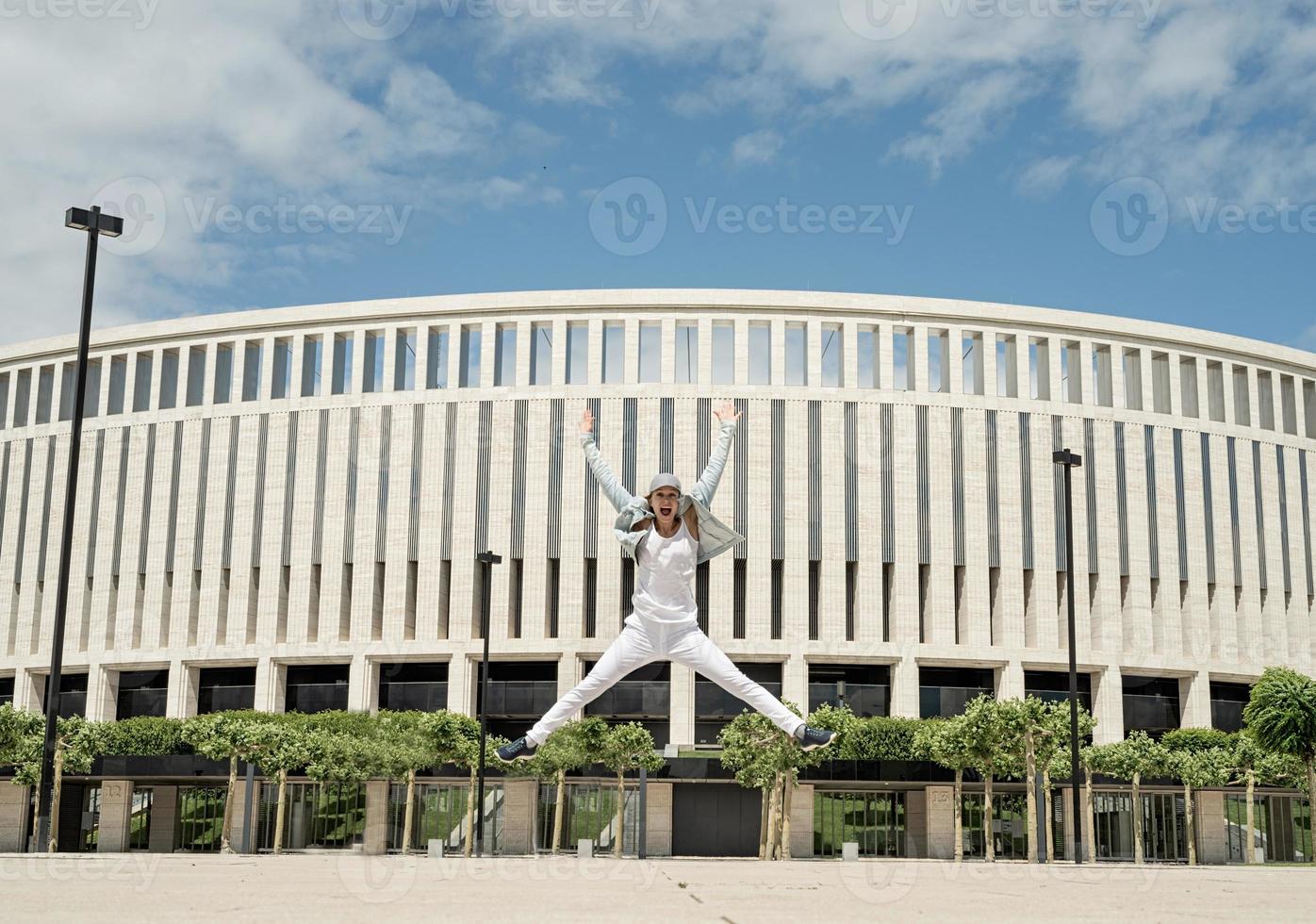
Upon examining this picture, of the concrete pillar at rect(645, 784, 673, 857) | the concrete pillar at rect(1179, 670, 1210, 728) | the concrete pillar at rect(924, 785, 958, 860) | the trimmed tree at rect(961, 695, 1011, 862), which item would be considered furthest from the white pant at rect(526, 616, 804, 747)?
the concrete pillar at rect(1179, 670, 1210, 728)

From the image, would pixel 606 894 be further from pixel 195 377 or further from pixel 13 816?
pixel 195 377

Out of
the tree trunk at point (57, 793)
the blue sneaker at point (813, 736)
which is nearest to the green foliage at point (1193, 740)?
the tree trunk at point (57, 793)

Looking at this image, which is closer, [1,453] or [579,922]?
[579,922]

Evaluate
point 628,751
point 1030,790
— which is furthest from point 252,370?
point 1030,790

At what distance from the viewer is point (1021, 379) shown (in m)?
61.1

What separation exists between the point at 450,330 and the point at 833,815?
26.9m

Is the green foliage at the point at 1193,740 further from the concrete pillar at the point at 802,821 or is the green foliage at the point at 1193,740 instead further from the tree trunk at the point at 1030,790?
the concrete pillar at the point at 802,821

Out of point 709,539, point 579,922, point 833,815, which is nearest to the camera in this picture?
point 579,922

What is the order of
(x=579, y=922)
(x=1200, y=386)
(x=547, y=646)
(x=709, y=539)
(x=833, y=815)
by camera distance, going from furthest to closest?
1. (x=1200, y=386)
2. (x=547, y=646)
3. (x=833, y=815)
4. (x=709, y=539)
5. (x=579, y=922)

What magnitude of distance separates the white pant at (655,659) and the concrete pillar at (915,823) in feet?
141

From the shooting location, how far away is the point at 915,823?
5472 cm

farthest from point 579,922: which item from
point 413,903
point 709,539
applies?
point 709,539

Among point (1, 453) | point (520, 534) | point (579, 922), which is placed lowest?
point (579, 922)

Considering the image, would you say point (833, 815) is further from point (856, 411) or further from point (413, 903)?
point (413, 903)
